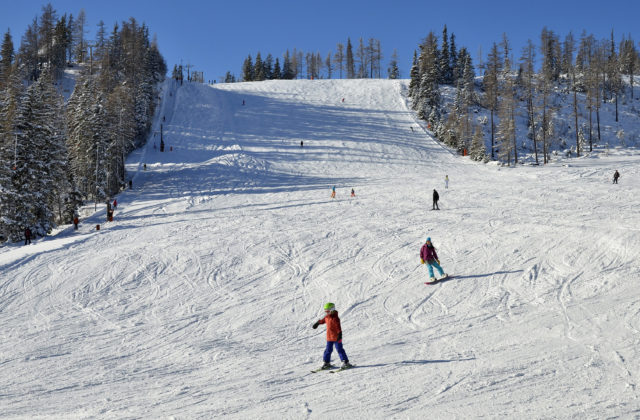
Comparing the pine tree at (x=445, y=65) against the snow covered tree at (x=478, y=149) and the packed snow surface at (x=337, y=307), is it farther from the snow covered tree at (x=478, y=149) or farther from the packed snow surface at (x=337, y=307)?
the packed snow surface at (x=337, y=307)

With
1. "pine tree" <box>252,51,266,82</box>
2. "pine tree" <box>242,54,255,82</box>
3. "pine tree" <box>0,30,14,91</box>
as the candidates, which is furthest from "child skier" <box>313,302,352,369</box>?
"pine tree" <box>242,54,255,82</box>

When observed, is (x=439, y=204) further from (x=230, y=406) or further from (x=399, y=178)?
(x=230, y=406)

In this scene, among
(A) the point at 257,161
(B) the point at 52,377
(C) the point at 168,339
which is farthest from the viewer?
(A) the point at 257,161

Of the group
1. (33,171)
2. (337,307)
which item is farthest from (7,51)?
(337,307)

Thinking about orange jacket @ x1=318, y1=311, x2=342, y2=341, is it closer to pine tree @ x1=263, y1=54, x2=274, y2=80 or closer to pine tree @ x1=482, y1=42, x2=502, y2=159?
pine tree @ x1=482, y1=42, x2=502, y2=159

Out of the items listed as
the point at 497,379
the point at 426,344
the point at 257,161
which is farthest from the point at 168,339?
the point at 257,161

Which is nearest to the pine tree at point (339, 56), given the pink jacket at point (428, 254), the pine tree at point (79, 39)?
the pine tree at point (79, 39)

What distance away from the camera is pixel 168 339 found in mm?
9820

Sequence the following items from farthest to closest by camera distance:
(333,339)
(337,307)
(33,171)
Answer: (33,171)
(337,307)
(333,339)

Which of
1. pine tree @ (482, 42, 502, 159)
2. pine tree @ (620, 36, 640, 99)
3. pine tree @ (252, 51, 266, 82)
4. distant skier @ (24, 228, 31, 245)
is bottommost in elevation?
distant skier @ (24, 228, 31, 245)

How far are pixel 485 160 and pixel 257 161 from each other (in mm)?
24017

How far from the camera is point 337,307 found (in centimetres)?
1129

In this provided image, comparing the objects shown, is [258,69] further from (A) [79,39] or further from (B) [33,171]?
(B) [33,171]

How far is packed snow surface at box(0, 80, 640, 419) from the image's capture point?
21.9 feet
